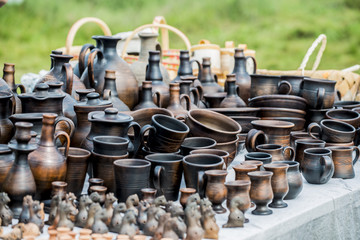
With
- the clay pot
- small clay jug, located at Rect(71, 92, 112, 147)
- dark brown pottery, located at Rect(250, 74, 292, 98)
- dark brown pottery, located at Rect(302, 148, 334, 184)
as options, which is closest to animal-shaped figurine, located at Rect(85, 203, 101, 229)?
small clay jug, located at Rect(71, 92, 112, 147)

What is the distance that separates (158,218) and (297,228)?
773 mm

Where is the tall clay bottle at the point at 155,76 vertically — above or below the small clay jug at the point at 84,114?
above

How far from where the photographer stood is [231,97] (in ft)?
14.5

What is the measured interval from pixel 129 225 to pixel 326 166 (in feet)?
4.40

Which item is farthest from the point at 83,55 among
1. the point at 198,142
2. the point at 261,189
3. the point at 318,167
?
the point at 261,189

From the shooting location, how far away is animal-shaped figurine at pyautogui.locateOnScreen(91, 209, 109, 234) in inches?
97.1

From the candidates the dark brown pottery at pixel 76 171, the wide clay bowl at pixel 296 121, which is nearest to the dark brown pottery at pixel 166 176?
the dark brown pottery at pixel 76 171

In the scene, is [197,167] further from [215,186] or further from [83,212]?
[83,212]

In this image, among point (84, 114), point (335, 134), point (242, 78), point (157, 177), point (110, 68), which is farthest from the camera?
point (242, 78)

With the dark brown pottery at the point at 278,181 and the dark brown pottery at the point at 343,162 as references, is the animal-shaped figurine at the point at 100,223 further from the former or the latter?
the dark brown pottery at the point at 343,162

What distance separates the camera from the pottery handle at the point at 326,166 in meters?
3.28

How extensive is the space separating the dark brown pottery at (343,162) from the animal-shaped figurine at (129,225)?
5.06 ft

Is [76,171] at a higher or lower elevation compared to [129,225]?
higher

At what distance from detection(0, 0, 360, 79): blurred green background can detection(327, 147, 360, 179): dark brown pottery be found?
7226 mm
